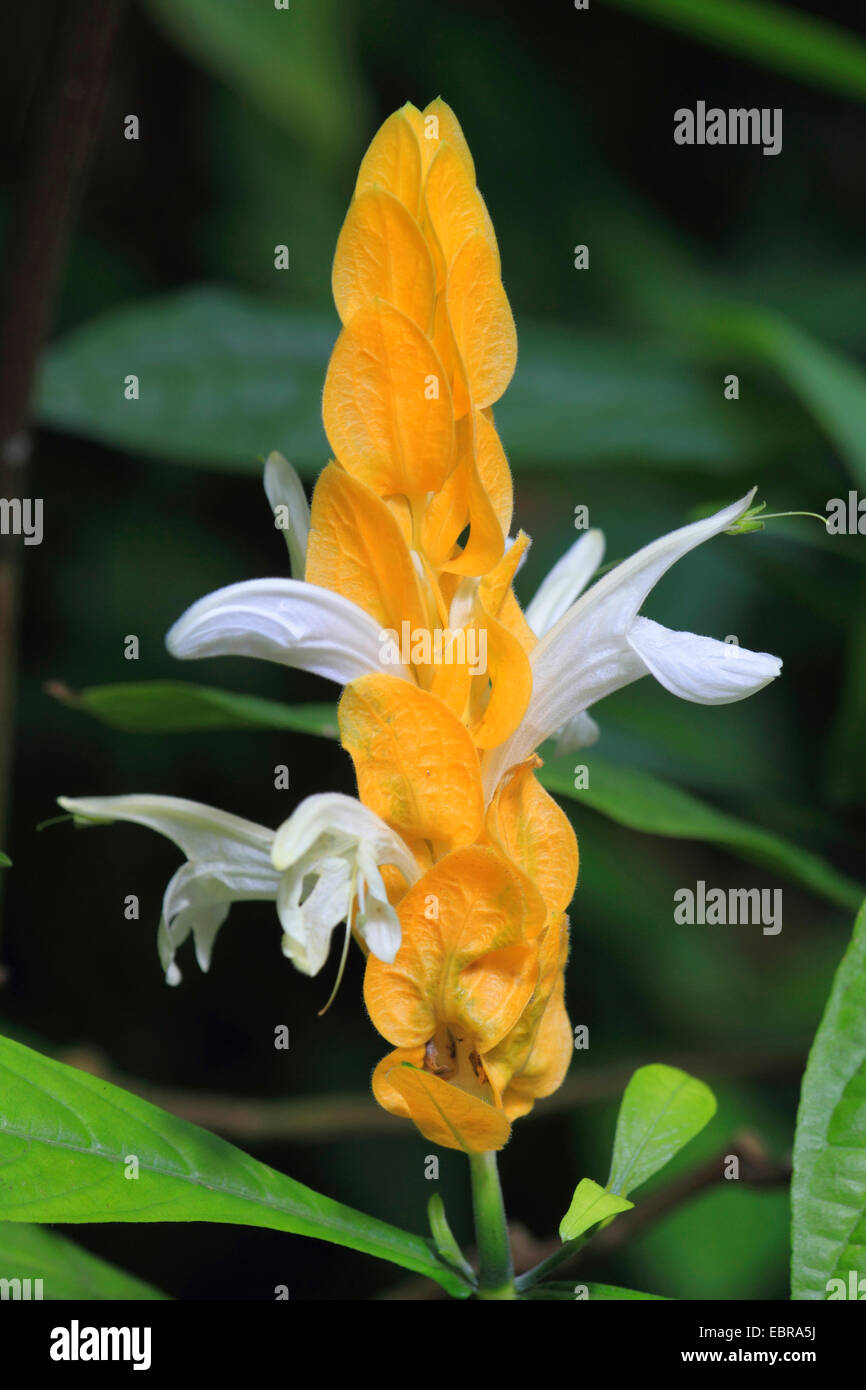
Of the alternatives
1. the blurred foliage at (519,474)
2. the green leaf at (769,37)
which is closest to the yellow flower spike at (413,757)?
the blurred foliage at (519,474)

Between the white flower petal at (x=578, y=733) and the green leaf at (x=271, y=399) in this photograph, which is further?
the green leaf at (x=271, y=399)

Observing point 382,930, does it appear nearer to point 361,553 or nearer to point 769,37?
point 361,553

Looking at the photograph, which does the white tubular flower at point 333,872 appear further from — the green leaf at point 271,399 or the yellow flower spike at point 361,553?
the green leaf at point 271,399

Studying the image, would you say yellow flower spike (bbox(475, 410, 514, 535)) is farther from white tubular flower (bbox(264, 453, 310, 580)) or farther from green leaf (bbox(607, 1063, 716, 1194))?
green leaf (bbox(607, 1063, 716, 1194))

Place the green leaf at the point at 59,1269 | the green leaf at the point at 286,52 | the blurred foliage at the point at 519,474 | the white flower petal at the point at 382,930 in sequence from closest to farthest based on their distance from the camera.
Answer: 1. the white flower petal at the point at 382,930
2. the green leaf at the point at 59,1269
3. the blurred foliage at the point at 519,474
4. the green leaf at the point at 286,52

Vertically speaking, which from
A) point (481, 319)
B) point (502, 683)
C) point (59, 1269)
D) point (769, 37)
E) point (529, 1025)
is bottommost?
point (59, 1269)

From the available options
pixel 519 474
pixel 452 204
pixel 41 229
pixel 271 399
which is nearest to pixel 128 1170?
pixel 452 204
